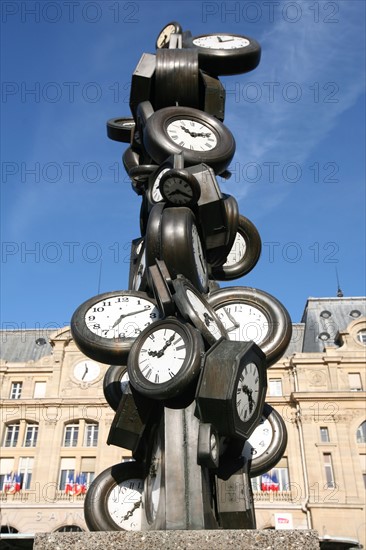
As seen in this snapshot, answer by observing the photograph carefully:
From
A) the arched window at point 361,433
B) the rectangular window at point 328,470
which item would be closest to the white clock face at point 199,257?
the rectangular window at point 328,470

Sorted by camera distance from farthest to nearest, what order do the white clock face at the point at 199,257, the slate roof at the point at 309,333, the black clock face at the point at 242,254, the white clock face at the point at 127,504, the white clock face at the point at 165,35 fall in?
the slate roof at the point at 309,333 → the white clock face at the point at 165,35 → the black clock face at the point at 242,254 → the white clock face at the point at 199,257 → the white clock face at the point at 127,504

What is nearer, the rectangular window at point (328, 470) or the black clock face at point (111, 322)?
the black clock face at point (111, 322)

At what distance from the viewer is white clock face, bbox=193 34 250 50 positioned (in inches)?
364

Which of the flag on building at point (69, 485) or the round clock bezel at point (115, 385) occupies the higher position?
the flag on building at point (69, 485)

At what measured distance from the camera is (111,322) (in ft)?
19.5

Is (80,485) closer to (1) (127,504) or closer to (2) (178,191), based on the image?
(1) (127,504)

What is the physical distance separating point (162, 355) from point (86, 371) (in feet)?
108

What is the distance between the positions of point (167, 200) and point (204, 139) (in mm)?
1887

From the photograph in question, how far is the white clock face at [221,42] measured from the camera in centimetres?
923

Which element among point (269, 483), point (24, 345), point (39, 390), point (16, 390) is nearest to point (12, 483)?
point (39, 390)

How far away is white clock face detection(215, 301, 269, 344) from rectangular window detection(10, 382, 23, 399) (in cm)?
3384

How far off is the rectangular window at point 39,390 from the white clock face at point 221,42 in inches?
1257

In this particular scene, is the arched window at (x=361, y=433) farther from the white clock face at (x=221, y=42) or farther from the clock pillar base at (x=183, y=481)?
the clock pillar base at (x=183, y=481)

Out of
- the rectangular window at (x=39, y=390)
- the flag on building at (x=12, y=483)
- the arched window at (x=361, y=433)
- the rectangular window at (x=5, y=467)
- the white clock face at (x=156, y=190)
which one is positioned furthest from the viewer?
the rectangular window at (x=39, y=390)
